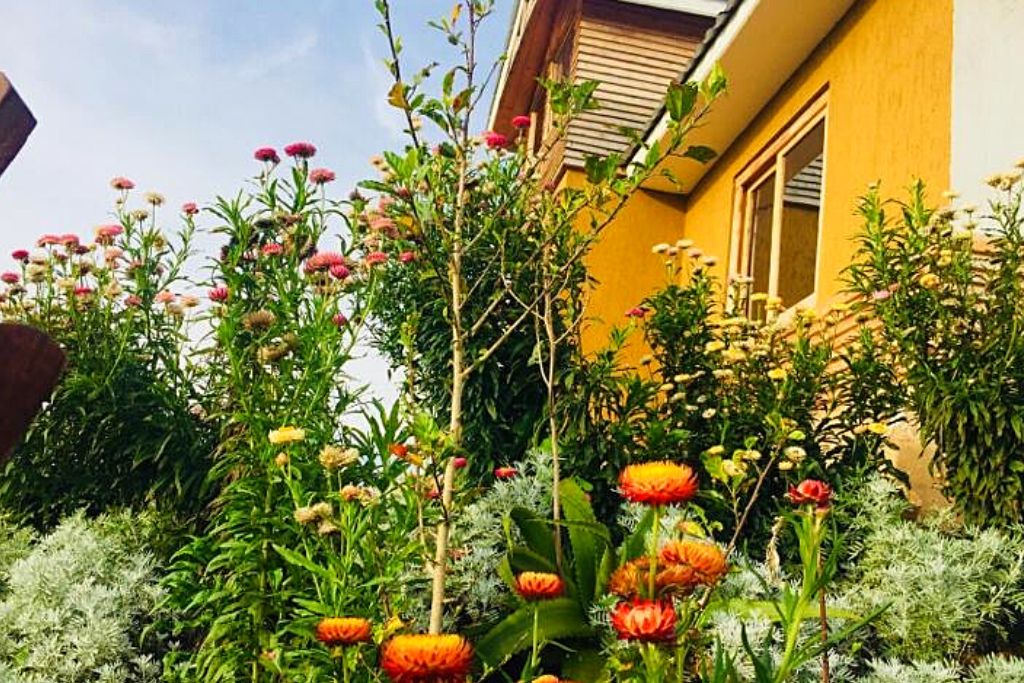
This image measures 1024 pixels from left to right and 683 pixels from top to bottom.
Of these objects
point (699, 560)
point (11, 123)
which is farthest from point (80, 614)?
point (11, 123)

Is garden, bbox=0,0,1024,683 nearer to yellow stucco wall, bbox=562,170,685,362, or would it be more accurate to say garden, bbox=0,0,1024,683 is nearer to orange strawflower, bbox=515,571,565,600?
orange strawflower, bbox=515,571,565,600

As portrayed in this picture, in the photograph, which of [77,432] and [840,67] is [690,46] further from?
[77,432]

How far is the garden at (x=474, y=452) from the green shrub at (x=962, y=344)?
0.05 feet

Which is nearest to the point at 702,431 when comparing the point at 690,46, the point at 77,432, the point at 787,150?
the point at 77,432

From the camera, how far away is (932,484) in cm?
471

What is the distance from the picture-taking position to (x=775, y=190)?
827 centimetres

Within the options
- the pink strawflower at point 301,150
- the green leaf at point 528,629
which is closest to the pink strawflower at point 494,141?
the pink strawflower at point 301,150

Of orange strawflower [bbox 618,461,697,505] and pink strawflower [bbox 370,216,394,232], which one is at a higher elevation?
pink strawflower [bbox 370,216,394,232]

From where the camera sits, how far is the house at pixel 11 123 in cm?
89

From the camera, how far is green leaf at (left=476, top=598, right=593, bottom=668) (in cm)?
321

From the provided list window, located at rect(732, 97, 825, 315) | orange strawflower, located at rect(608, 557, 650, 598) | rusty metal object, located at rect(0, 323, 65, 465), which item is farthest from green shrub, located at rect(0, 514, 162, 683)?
window, located at rect(732, 97, 825, 315)

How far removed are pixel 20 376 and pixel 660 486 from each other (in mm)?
1049

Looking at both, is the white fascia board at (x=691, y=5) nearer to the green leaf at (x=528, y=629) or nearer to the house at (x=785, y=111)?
the house at (x=785, y=111)

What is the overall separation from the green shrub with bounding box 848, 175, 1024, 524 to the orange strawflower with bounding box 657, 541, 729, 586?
7.97ft
